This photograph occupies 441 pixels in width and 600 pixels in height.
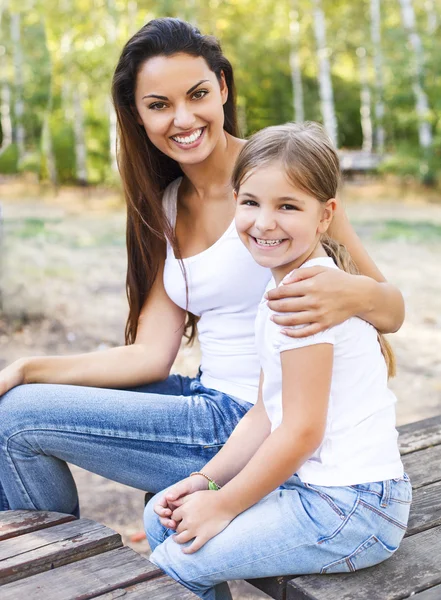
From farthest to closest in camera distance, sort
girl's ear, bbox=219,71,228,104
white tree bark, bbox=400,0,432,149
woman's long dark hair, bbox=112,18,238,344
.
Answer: white tree bark, bbox=400,0,432,149
girl's ear, bbox=219,71,228,104
woman's long dark hair, bbox=112,18,238,344

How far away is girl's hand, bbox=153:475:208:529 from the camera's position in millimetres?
1728

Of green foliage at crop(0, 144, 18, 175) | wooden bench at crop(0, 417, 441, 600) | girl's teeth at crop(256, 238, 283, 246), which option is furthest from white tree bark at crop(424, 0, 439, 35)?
wooden bench at crop(0, 417, 441, 600)

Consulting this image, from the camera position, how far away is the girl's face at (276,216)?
5.29 ft

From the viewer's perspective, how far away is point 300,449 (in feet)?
5.14

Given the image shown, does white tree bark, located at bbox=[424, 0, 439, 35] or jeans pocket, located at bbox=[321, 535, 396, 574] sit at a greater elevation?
white tree bark, located at bbox=[424, 0, 439, 35]

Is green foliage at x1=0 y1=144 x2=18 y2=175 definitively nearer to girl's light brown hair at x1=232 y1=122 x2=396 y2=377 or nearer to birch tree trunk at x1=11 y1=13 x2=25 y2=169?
birch tree trunk at x1=11 y1=13 x2=25 y2=169

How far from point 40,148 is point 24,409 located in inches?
416

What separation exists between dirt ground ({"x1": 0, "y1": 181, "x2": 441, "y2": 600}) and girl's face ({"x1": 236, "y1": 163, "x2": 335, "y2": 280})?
164 cm

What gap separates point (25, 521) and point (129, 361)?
0.54 meters

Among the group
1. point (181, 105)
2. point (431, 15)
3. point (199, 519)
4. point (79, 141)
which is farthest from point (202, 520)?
point (431, 15)

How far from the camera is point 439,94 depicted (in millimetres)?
12836

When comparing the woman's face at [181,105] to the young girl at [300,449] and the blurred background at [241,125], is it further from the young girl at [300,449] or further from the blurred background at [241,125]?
the blurred background at [241,125]

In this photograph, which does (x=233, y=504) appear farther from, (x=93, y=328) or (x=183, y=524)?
(x=93, y=328)

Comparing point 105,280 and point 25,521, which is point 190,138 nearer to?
point 25,521
